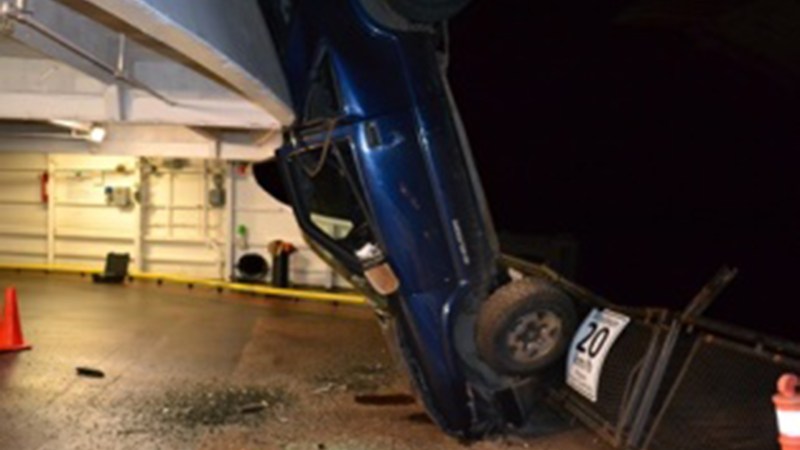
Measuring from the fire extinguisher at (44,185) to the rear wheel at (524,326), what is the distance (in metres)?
13.2

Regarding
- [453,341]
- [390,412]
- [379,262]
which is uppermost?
[379,262]

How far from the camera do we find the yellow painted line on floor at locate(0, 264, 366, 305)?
41.0 feet

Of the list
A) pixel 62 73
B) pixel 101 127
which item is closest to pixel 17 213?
pixel 101 127

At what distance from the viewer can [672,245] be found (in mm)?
12984

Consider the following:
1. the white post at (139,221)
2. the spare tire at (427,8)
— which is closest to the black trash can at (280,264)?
the white post at (139,221)

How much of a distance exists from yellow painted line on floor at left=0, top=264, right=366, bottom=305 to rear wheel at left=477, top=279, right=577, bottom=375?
7.09 meters

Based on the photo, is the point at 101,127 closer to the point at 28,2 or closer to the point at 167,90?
the point at 167,90

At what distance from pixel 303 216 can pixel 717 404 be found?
4190 mm

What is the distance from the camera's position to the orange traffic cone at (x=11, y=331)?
8.18 metres

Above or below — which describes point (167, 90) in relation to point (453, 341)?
above

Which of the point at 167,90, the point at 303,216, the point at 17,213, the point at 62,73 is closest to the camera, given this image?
the point at 303,216

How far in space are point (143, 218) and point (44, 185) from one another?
8.04ft

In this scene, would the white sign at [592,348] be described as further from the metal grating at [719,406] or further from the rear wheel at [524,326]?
the metal grating at [719,406]

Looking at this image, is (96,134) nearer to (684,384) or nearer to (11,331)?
(11,331)
